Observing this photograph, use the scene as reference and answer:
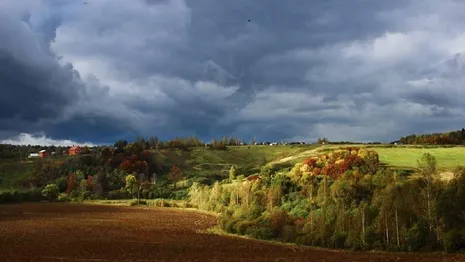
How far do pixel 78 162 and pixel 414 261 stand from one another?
138678 mm

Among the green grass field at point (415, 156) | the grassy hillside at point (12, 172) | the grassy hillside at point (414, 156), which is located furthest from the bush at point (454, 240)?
the grassy hillside at point (12, 172)

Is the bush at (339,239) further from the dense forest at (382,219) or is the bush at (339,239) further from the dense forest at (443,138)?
the dense forest at (443,138)

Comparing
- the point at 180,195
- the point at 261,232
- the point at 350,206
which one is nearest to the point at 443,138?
the point at 180,195

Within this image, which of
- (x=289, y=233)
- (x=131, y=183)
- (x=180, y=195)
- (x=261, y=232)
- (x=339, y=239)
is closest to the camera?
(x=339, y=239)

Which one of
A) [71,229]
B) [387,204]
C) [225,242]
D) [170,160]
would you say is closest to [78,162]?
[170,160]

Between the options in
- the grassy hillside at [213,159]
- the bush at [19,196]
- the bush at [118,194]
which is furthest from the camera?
the grassy hillside at [213,159]

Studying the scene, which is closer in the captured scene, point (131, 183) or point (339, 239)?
point (339, 239)

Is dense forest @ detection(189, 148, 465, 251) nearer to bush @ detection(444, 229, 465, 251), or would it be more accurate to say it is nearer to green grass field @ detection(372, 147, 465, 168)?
bush @ detection(444, 229, 465, 251)

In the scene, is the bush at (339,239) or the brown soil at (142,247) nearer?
the brown soil at (142,247)

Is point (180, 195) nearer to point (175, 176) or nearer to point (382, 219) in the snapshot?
point (175, 176)

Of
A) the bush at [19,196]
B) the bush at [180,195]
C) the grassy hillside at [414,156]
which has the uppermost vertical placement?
the grassy hillside at [414,156]

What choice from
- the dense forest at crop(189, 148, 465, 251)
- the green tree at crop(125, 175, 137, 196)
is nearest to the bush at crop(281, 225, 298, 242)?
the dense forest at crop(189, 148, 465, 251)

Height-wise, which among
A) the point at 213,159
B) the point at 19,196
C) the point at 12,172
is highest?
the point at 213,159

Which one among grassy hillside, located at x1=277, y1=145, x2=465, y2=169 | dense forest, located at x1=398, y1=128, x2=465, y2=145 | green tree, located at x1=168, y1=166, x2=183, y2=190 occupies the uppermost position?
dense forest, located at x1=398, y1=128, x2=465, y2=145
